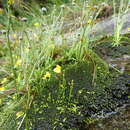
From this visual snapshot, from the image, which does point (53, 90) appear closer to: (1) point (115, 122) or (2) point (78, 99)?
(2) point (78, 99)

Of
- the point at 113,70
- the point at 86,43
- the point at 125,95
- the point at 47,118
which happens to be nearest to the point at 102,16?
the point at 86,43

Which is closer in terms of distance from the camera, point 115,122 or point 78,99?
point 115,122

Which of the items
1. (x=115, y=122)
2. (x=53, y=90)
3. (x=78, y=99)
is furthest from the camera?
(x=53, y=90)

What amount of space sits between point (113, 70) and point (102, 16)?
104 inches

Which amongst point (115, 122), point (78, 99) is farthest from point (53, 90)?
point (115, 122)

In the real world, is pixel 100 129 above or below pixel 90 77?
below

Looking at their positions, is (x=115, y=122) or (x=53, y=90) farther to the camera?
(x=53, y=90)

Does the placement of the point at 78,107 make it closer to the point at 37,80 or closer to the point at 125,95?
the point at 125,95

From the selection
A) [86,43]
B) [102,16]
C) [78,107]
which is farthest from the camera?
[102,16]

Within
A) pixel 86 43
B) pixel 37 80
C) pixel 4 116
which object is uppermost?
pixel 86 43

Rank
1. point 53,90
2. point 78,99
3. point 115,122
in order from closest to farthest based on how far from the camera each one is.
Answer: point 115,122, point 78,99, point 53,90

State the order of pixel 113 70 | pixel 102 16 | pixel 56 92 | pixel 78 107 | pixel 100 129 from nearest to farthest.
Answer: pixel 100 129 < pixel 78 107 < pixel 56 92 < pixel 113 70 < pixel 102 16

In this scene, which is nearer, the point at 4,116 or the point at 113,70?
the point at 4,116

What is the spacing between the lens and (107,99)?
108 centimetres
